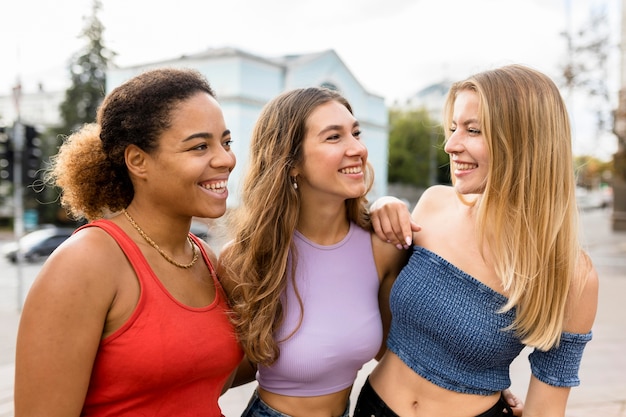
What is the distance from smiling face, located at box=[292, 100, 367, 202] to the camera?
254 centimetres

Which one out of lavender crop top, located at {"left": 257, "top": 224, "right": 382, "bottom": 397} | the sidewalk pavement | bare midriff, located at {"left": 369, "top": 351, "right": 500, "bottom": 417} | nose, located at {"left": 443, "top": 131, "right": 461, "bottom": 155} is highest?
nose, located at {"left": 443, "top": 131, "right": 461, "bottom": 155}

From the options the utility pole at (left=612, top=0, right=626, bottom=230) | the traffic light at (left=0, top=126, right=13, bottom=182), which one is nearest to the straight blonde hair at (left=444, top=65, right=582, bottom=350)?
the traffic light at (left=0, top=126, right=13, bottom=182)

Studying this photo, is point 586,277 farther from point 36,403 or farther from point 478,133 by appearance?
point 36,403

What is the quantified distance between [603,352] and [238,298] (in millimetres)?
6142

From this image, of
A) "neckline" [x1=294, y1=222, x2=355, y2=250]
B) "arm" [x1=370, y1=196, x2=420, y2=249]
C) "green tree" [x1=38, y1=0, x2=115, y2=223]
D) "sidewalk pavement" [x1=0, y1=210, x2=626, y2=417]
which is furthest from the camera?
"green tree" [x1=38, y1=0, x2=115, y2=223]

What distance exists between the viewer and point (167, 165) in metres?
2.01

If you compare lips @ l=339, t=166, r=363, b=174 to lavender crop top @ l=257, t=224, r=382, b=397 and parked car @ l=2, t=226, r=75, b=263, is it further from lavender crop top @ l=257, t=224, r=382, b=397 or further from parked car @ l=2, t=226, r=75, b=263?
parked car @ l=2, t=226, r=75, b=263

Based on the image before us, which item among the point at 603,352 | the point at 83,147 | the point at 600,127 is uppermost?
the point at 83,147

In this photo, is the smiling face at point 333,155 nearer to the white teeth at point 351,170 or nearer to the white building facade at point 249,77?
the white teeth at point 351,170

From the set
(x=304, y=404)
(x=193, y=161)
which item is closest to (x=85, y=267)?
(x=193, y=161)

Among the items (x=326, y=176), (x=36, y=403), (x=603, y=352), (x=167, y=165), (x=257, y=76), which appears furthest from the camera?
(x=257, y=76)

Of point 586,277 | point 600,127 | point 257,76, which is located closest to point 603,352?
point 586,277

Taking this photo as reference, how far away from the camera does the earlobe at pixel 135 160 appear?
6.64 ft

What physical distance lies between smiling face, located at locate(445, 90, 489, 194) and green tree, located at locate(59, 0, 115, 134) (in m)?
33.7
